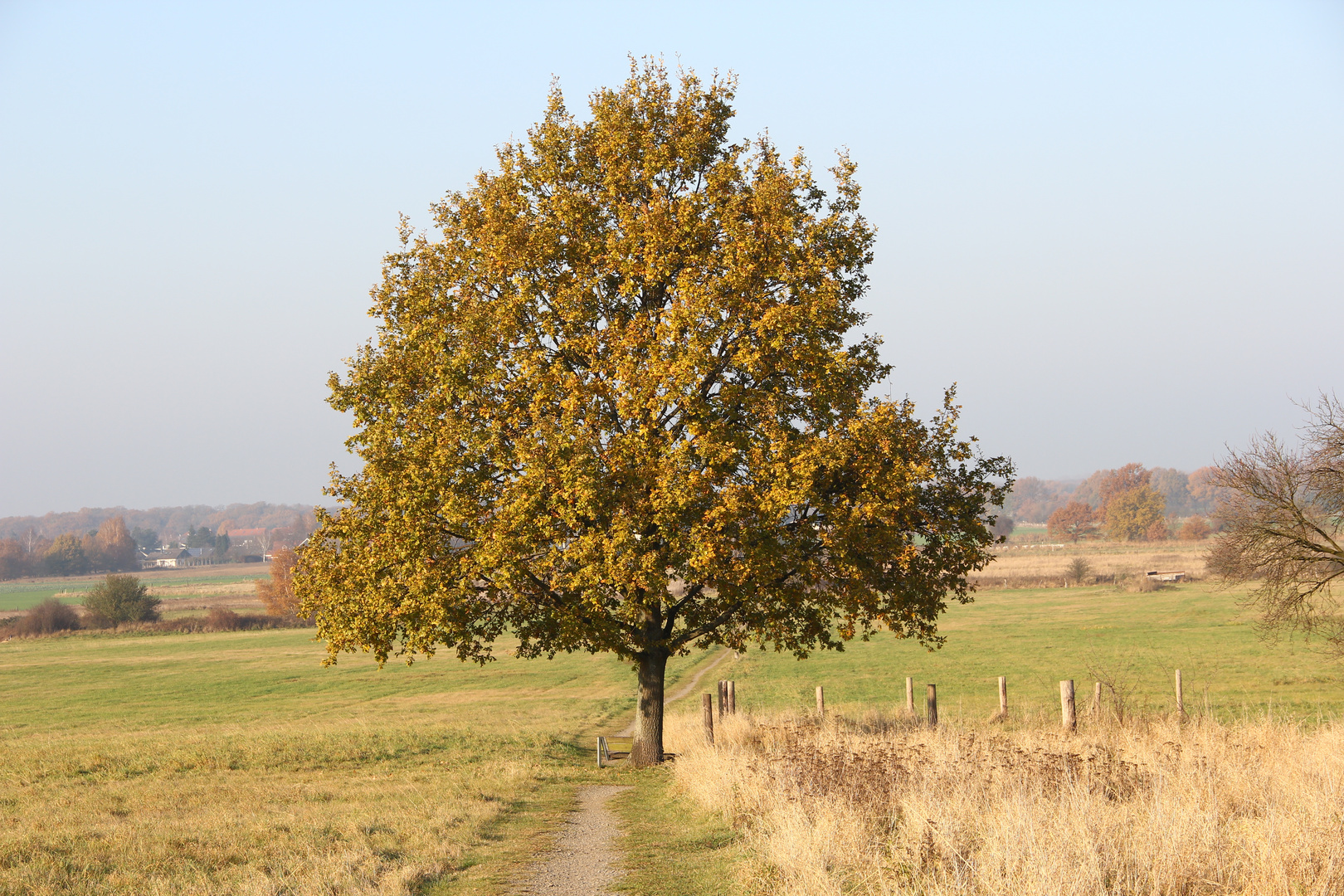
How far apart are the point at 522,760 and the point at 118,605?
97.0m

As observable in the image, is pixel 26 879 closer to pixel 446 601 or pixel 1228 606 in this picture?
pixel 446 601

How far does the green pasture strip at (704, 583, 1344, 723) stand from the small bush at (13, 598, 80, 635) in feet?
250

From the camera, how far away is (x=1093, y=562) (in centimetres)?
13875

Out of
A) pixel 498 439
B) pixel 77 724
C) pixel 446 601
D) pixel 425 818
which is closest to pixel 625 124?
pixel 498 439

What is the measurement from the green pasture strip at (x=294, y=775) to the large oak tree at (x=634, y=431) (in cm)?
383

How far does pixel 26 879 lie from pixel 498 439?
11.0 metres

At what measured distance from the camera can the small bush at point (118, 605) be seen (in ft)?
344

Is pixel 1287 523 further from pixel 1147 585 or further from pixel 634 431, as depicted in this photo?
pixel 1147 585

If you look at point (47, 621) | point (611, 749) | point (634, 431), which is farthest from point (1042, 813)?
point (47, 621)

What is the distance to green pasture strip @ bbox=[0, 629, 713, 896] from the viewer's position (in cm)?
1371

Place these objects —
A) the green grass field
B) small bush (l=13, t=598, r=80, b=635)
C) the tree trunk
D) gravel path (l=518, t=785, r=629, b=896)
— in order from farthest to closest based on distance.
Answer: small bush (l=13, t=598, r=80, b=635) < the tree trunk < the green grass field < gravel path (l=518, t=785, r=629, b=896)

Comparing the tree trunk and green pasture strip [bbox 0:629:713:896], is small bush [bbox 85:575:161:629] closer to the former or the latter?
green pasture strip [bbox 0:629:713:896]

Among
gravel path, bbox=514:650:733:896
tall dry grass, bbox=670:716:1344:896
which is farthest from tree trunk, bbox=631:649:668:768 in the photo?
tall dry grass, bbox=670:716:1344:896

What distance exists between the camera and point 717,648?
7044cm
